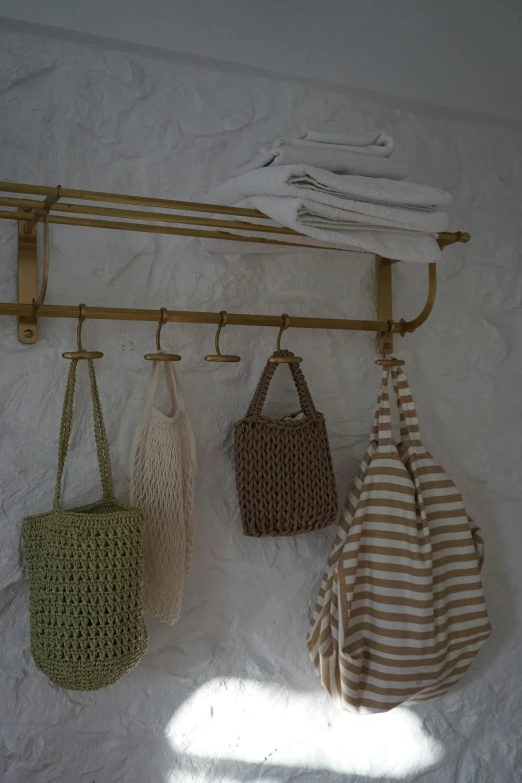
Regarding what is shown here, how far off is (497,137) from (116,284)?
2.72ft

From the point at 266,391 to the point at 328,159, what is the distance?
348mm

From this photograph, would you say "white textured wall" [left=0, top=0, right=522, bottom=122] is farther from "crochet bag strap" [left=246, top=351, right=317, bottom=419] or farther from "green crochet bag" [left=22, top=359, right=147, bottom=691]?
"green crochet bag" [left=22, top=359, right=147, bottom=691]

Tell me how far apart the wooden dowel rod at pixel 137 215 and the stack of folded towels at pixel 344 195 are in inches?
0.8

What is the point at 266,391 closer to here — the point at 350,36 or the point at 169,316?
the point at 169,316

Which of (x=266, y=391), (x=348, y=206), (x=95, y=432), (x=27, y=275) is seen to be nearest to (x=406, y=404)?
(x=266, y=391)

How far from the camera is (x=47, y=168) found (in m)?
1.04

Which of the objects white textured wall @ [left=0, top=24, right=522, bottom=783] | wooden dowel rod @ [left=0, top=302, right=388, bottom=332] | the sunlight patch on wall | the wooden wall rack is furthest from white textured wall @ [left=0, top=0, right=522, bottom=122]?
the sunlight patch on wall

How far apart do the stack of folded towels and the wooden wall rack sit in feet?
0.17

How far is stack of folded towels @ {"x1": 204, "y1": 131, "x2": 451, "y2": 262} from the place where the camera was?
92cm

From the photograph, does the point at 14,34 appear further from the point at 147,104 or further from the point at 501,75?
the point at 501,75

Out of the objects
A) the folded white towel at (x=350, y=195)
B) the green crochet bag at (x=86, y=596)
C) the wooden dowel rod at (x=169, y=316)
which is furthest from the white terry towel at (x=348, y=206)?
the green crochet bag at (x=86, y=596)

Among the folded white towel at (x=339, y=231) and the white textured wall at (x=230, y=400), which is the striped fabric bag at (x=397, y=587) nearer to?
the white textured wall at (x=230, y=400)

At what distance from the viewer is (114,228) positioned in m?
0.99

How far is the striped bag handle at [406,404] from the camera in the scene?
3.81 ft
